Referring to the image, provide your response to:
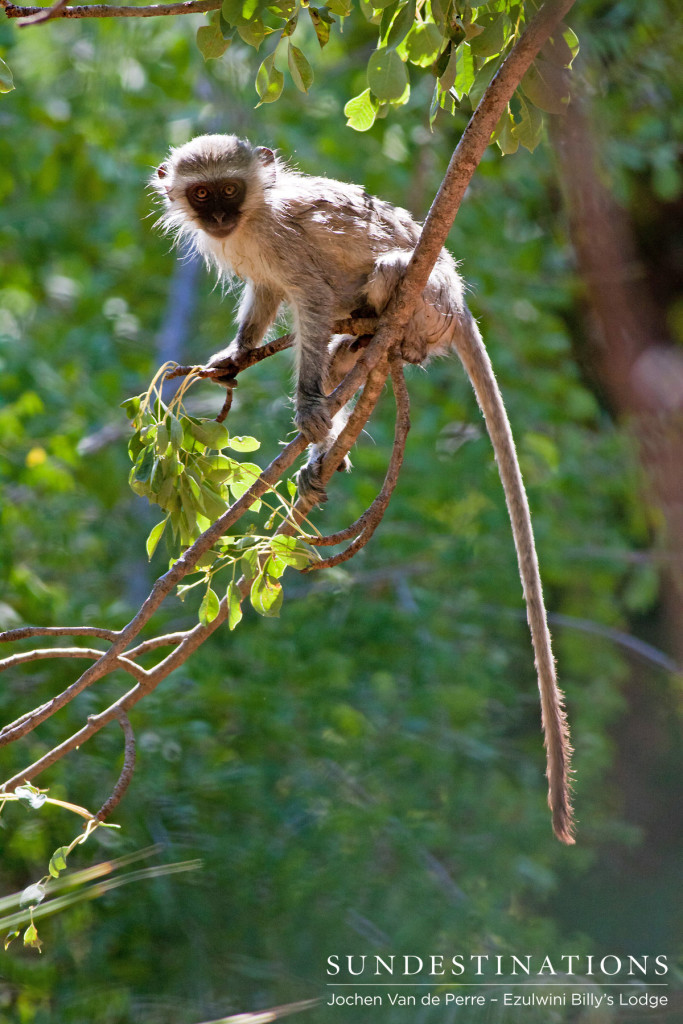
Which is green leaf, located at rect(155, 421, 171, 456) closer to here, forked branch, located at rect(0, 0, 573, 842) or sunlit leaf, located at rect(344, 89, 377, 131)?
forked branch, located at rect(0, 0, 573, 842)

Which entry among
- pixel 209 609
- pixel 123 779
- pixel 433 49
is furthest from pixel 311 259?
pixel 123 779

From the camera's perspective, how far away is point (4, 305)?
25.4 ft

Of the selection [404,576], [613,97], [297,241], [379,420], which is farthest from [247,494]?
[613,97]

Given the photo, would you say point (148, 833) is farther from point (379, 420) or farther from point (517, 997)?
point (379, 420)

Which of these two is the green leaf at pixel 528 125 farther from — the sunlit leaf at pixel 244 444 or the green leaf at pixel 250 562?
the green leaf at pixel 250 562

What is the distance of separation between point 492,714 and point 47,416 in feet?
10.9

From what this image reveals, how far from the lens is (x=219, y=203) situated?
12.5 feet

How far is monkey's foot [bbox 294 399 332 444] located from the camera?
3326mm

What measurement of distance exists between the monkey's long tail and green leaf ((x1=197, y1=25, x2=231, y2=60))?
1372 millimetres

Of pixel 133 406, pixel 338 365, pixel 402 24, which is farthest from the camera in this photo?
pixel 338 365

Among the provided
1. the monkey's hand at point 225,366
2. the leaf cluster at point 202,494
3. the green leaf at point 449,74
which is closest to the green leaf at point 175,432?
the leaf cluster at point 202,494

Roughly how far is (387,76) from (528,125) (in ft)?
1.94

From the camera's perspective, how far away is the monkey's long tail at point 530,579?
275 cm

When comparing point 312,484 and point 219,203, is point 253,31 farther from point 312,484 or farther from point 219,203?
point 219,203
